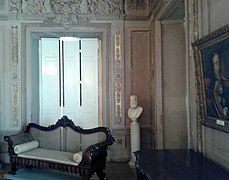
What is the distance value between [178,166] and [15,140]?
10.4 feet

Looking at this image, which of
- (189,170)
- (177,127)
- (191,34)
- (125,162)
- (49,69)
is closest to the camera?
(189,170)

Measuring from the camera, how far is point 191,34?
2945mm

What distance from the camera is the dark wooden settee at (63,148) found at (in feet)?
13.0

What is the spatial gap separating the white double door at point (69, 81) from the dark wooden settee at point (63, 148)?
207cm

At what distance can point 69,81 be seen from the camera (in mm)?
7191

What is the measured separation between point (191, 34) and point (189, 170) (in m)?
1.44

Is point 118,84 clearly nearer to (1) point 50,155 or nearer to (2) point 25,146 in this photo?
(1) point 50,155

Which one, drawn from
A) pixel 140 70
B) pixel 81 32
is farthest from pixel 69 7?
pixel 140 70

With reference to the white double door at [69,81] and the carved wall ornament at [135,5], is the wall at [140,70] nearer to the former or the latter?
the carved wall ornament at [135,5]

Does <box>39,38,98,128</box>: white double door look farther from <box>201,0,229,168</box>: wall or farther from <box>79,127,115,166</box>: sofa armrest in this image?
<box>201,0,229,168</box>: wall

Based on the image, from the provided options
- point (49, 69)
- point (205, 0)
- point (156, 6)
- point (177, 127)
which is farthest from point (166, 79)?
point (49, 69)

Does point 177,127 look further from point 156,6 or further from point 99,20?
point 99,20

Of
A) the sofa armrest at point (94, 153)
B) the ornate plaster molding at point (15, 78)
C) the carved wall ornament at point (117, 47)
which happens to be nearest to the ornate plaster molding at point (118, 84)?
the carved wall ornament at point (117, 47)

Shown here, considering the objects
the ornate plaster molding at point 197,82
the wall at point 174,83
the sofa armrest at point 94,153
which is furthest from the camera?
the wall at point 174,83
